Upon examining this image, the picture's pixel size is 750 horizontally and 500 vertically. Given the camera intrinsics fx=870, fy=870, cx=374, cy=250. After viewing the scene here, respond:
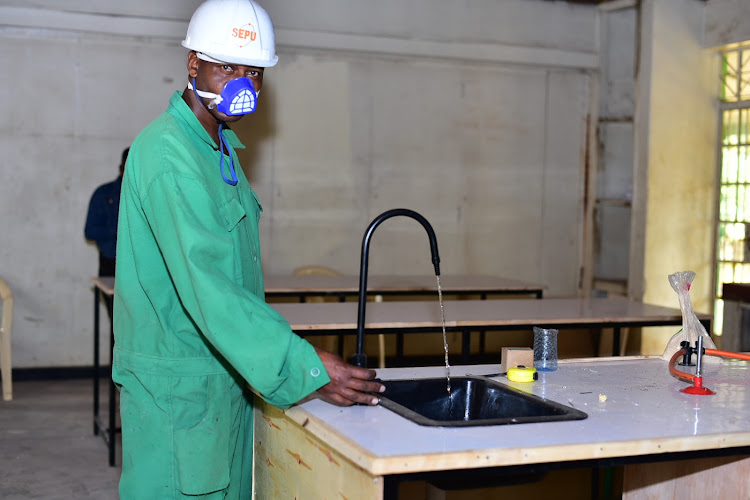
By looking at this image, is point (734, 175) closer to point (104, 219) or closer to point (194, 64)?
point (104, 219)

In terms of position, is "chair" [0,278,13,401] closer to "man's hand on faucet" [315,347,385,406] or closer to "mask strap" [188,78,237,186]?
"mask strap" [188,78,237,186]

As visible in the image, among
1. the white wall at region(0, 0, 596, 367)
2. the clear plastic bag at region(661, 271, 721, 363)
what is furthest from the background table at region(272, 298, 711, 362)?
the white wall at region(0, 0, 596, 367)

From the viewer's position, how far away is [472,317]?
3900 millimetres

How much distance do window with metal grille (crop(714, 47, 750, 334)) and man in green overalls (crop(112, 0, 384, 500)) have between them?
5842 millimetres

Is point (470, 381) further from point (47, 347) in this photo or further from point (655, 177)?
point (655, 177)

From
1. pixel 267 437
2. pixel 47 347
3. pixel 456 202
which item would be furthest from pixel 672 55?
pixel 267 437

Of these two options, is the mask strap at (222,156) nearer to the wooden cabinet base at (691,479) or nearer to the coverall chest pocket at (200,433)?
the coverall chest pocket at (200,433)

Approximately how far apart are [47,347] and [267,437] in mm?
4675

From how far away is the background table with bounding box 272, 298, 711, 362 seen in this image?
3605mm

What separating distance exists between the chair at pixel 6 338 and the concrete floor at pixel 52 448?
0.10 meters

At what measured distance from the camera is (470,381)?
2252 mm

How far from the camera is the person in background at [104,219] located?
599 centimetres

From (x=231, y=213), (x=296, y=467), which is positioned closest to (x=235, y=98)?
(x=231, y=213)

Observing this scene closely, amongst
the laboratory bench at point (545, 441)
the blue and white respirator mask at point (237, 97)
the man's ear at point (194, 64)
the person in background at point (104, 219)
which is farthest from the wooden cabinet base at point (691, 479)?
the person in background at point (104, 219)
